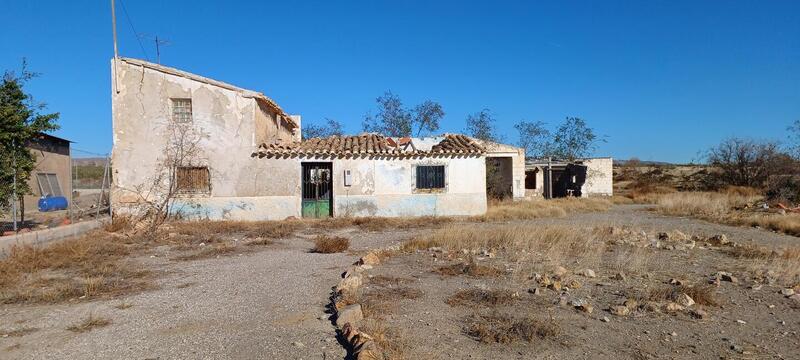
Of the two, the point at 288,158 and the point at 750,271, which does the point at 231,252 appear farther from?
the point at 750,271

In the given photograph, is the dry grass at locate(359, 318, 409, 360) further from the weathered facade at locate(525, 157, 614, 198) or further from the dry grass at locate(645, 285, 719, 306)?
the weathered facade at locate(525, 157, 614, 198)

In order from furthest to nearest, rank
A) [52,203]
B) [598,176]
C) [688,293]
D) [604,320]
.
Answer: [598,176], [52,203], [688,293], [604,320]

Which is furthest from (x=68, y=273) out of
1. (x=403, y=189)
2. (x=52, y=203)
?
(x=52, y=203)

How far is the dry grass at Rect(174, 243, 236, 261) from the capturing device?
1037 cm

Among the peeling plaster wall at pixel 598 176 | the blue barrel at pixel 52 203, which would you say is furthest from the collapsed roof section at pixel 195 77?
the peeling plaster wall at pixel 598 176

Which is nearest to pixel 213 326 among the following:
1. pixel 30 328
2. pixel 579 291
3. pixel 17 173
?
pixel 30 328

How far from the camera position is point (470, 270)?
806 centimetres

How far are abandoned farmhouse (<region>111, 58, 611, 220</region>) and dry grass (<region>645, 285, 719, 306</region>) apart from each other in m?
12.3

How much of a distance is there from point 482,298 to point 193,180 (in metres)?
13.4

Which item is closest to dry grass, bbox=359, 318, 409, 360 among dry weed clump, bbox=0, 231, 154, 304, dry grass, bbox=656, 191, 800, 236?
dry weed clump, bbox=0, 231, 154, 304

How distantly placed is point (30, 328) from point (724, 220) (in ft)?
64.2

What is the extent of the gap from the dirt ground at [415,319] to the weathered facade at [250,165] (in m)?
8.65

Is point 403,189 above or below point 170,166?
below

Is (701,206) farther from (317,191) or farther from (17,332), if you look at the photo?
(17,332)
